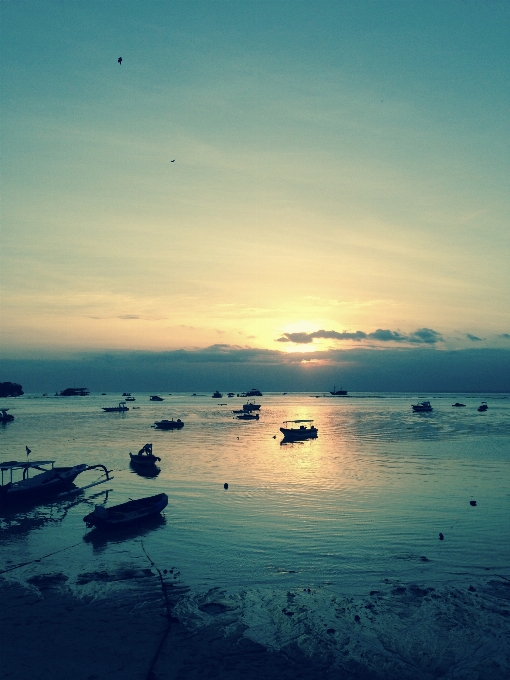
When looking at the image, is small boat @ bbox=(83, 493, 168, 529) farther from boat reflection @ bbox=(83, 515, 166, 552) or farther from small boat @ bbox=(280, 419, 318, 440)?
small boat @ bbox=(280, 419, 318, 440)

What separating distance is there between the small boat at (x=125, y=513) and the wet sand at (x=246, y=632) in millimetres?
7205

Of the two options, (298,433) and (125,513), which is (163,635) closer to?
(125,513)

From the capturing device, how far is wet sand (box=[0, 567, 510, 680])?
1596 centimetres

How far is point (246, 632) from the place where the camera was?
18109mm

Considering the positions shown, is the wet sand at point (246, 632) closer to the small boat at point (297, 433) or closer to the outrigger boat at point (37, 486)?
the outrigger boat at point (37, 486)

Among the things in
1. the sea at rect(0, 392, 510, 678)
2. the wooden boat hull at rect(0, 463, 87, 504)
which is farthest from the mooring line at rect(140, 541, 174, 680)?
the wooden boat hull at rect(0, 463, 87, 504)

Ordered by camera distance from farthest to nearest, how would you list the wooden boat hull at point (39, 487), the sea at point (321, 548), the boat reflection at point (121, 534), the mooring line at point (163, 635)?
the wooden boat hull at point (39, 487)
the boat reflection at point (121, 534)
the sea at point (321, 548)
the mooring line at point (163, 635)

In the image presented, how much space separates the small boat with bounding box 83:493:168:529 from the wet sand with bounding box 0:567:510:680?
7205mm

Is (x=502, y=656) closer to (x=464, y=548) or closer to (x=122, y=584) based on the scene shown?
(x=464, y=548)

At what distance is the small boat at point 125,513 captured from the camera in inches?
1178

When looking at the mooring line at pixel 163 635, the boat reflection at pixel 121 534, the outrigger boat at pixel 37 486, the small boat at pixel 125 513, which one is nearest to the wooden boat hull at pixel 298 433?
the outrigger boat at pixel 37 486

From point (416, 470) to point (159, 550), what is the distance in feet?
117

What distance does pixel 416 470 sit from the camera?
53.9 metres

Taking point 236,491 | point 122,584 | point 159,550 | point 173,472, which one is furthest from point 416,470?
point 122,584
